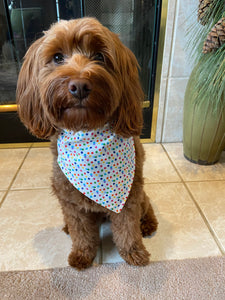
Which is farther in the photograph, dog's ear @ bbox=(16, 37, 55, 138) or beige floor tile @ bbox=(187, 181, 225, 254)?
beige floor tile @ bbox=(187, 181, 225, 254)

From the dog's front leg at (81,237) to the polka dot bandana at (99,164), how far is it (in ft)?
0.45

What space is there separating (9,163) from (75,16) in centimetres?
114

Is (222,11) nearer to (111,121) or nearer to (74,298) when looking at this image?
(111,121)

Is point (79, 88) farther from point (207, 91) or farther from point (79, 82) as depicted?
point (207, 91)

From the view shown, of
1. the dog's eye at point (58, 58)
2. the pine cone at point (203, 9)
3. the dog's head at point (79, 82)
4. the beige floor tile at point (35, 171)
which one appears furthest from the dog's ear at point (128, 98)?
the beige floor tile at point (35, 171)

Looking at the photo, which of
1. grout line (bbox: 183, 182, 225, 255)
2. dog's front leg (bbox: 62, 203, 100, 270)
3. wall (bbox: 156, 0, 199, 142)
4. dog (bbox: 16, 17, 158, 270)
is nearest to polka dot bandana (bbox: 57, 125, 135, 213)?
dog (bbox: 16, 17, 158, 270)

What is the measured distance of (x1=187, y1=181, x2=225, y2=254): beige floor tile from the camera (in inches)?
47.0

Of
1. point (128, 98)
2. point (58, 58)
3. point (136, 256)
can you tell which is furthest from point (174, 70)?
point (136, 256)

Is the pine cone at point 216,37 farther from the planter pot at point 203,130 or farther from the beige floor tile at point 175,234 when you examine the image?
the beige floor tile at point 175,234

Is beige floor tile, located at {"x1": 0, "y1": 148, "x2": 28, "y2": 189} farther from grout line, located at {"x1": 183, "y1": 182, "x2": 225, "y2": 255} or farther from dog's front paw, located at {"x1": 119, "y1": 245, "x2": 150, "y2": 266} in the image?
grout line, located at {"x1": 183, "y1": 182, "x2": 225, "y2": 255}

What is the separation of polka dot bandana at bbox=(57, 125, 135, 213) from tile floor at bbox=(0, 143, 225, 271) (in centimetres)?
34

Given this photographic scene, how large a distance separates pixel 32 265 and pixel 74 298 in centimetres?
24

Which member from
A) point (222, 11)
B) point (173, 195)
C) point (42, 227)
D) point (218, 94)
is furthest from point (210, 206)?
point (222, 11)

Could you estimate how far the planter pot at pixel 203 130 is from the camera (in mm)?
1502
